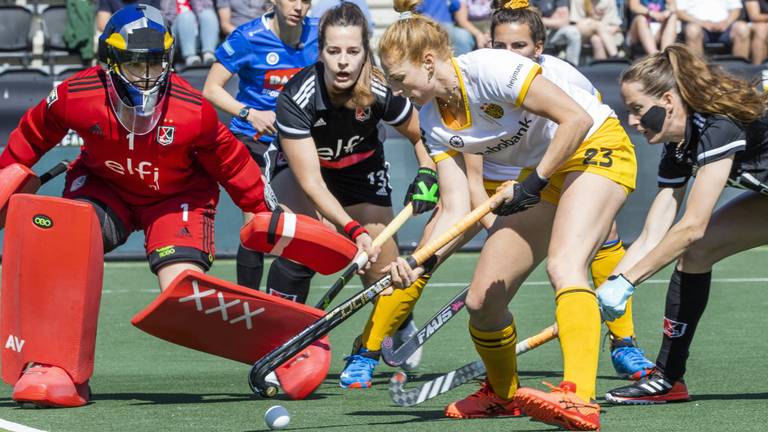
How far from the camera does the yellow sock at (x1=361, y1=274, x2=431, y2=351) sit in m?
5.50

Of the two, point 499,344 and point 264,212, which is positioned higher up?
point 264,212

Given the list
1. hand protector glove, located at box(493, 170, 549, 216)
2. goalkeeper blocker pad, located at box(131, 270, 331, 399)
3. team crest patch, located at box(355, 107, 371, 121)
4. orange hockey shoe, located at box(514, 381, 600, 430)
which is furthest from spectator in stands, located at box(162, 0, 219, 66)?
orange hockey shoe, located at box(514, 381, 600, 430)

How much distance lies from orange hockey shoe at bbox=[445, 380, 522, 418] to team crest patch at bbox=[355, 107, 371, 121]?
126cm

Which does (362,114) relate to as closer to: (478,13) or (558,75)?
(558,75)

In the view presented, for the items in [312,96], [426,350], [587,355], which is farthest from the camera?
[426,350]

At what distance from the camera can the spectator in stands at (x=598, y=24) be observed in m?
11.2

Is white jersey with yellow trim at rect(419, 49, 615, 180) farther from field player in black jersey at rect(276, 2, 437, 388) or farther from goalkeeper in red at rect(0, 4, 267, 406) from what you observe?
goalkeeper in red at rect(0, 4, 267, 406)

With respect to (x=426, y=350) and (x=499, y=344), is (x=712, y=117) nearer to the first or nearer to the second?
(x=499, y=344)

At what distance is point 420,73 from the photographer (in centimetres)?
418

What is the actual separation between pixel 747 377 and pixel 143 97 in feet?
8.45

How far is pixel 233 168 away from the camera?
16.4 feet

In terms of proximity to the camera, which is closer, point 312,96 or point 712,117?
point 712,117

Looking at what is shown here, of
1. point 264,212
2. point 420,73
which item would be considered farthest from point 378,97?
point 420,73

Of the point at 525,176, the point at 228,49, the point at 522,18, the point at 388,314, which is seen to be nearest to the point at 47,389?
the point at 388,314
